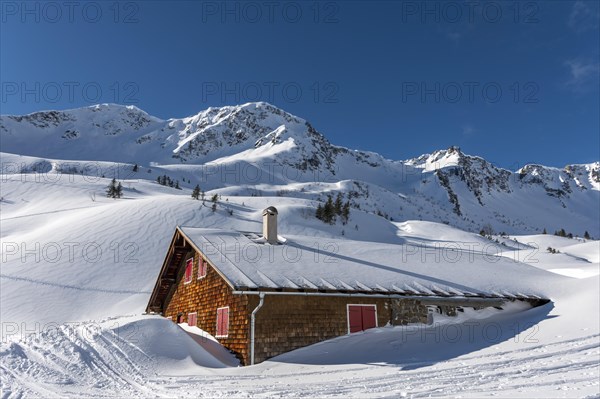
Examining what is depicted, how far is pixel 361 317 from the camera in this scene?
16688 millimetres

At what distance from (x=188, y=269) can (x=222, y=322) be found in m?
4.78

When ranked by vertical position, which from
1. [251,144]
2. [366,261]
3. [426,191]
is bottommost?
[366,261]

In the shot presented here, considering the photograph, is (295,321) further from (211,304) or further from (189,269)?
(189,269)

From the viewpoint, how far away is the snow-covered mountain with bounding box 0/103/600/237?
112500mm

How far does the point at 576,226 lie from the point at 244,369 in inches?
6681

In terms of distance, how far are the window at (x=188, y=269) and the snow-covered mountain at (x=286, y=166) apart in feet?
236

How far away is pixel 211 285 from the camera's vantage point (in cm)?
1823

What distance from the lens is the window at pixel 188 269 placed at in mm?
20609

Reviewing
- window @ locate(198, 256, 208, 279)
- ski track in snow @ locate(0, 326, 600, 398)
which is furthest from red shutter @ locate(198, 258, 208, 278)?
ski track in snow @ locate(0, 326, 600, 398)

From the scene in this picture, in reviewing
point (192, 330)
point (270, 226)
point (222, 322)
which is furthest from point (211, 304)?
point (270, 226)

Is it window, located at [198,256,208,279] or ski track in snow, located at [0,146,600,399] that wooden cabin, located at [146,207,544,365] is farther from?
ski track in snow, located at [0,146,600,399]

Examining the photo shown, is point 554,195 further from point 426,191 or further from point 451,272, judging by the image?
point 451,272

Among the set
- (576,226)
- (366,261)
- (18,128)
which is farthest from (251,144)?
(366,261)

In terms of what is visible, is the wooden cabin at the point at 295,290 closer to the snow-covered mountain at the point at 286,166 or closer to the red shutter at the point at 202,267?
the red shutter at the point at 202,267
